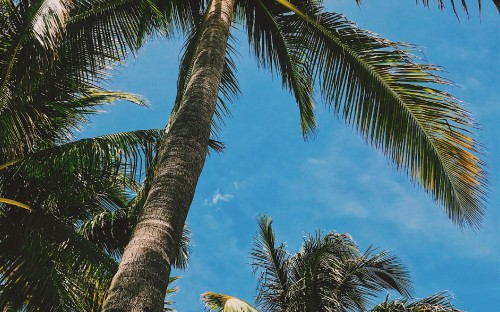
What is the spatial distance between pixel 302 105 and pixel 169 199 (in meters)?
5.20

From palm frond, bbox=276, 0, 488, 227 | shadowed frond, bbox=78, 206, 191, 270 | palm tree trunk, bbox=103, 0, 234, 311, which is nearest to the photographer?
palm tree trunk, bbox=103, 0, 234, 311

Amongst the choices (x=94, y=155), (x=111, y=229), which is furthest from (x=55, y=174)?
(x=111, y=229)

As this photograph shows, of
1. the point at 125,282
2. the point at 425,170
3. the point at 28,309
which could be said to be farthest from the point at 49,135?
the point at 125,282

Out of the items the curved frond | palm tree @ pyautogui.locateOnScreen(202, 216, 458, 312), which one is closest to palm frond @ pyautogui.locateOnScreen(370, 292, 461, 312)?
palm tree @ pyautogui.locateOnScreen(202, 216, 458, 312)

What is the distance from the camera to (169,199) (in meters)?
3.56

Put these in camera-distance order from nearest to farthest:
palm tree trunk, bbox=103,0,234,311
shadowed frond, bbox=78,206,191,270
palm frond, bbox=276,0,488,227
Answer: palm tree trunk, bbox=103,0,234,311
palm frond, bbox=276,0,488,227
shadowed frond, bbox=78,206,191,270

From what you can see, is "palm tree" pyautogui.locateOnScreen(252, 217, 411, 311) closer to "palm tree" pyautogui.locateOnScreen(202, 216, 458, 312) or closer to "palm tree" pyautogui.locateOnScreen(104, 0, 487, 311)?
"palm tree" pyautogui.locateOnScreen(202, 216, 458, 312)

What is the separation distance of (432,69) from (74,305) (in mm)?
5575

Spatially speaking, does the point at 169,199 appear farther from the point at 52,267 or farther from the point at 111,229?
the point at 111,229

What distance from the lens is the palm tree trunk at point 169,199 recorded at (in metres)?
2.90

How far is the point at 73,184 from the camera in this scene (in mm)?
8148

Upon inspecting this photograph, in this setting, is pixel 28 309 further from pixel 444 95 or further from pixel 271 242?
pixel 444 95

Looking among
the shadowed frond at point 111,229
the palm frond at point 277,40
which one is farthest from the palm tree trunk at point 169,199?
the shadowed frond at point 111,229

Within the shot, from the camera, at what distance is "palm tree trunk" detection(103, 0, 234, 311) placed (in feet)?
9.51
